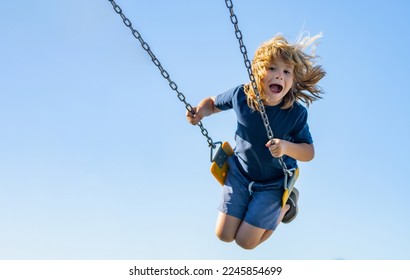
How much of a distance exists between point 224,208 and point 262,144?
718 mm

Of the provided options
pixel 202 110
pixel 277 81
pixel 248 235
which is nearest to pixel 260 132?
pixel 277 81

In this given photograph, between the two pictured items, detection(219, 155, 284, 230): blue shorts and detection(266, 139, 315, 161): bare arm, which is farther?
detection(219, 155, 284, 230): blue shorts

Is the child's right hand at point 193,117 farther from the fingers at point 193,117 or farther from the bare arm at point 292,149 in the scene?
the bare arm at point 292,149

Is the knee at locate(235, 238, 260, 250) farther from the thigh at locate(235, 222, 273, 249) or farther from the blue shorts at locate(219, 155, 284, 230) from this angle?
the blue shorts at locate(219, 155, 284, 230)

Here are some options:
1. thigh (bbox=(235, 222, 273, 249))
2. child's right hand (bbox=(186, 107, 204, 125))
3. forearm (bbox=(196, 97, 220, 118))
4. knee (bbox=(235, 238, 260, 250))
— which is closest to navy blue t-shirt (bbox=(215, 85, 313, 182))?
forearm (bbox=(196, 97, 220, 118))

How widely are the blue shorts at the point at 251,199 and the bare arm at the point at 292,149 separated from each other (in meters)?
0.35

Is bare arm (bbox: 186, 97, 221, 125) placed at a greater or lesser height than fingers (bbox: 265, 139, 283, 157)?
greater

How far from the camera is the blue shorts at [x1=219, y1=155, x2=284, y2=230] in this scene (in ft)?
17.0

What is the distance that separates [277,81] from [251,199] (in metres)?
1.15

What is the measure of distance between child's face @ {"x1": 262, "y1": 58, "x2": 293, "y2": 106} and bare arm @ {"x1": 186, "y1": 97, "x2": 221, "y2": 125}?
568 mm

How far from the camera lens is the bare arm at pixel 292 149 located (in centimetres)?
468

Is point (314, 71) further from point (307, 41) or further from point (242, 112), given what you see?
point (242, 112)

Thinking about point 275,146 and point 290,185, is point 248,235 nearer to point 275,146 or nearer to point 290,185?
point 290,185

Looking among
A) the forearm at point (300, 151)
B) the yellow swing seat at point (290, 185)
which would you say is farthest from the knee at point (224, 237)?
the forearm at point (300, 151)
